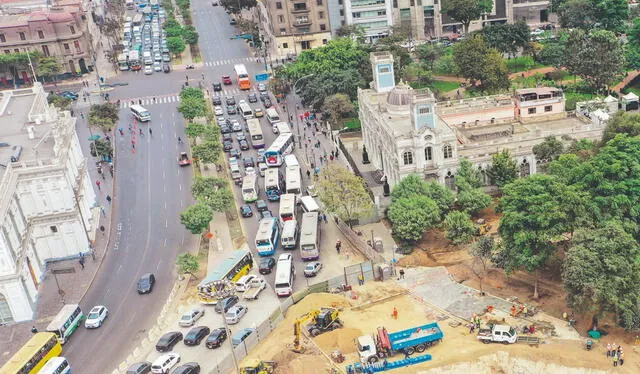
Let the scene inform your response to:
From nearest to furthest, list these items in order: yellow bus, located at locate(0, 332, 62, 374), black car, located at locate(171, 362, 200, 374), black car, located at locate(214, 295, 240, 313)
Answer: black car, located at locate(171, 362, 200, 374), yellow bus, located at locate(0, 332, 62, 374), black car, located at locate(214, 295, 240, 313)

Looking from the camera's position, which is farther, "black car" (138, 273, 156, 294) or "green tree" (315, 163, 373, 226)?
"green tree" (315, 163, 373, 226)

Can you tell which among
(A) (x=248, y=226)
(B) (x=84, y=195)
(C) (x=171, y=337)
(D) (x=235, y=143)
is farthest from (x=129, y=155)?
(C) (x=171, y=337)

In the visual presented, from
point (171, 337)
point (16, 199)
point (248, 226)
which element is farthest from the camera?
point (248, 226)

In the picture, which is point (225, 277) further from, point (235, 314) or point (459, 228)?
point (459, 228)

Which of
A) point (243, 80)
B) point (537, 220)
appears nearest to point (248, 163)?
point (243, 80)

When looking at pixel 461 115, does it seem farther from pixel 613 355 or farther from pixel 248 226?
pixel 613 355

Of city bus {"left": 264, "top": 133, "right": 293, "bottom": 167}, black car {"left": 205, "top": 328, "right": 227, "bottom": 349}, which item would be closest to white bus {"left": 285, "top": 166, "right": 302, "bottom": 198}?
city bus {"left": 264, "top": 133, "right": 293, "bottom": 167}

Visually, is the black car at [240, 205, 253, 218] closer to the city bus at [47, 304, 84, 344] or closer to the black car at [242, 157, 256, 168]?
the black car at [242, 157, 256, 168]
